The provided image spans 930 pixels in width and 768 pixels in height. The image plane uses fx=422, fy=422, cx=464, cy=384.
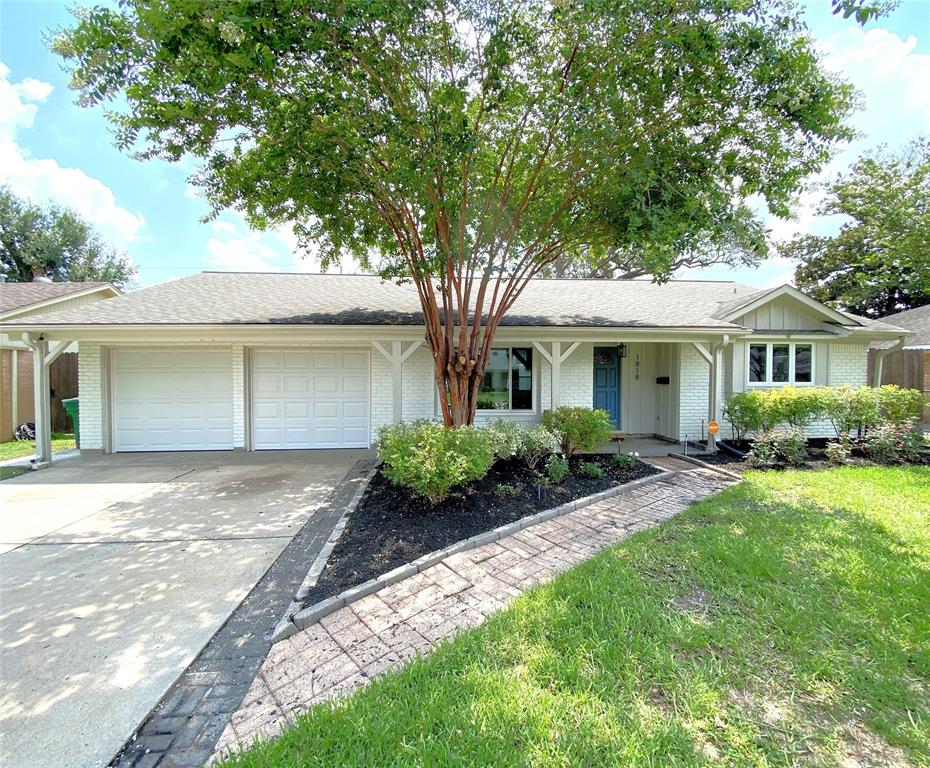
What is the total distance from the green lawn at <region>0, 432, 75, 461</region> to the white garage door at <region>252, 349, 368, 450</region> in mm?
4496

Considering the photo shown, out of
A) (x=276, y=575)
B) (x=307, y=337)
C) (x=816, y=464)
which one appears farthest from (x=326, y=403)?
(x=816, y=464)

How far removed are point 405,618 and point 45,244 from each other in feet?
108

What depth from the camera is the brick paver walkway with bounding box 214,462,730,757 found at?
224 centimetres

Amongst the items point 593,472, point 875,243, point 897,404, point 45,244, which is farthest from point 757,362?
point 45,244

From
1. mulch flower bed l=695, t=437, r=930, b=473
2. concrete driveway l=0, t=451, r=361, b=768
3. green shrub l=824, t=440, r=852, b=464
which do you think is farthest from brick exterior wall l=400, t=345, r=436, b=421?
green shrub l=824, t=440, r=852, b=464

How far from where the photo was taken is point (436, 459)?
15.5 ft

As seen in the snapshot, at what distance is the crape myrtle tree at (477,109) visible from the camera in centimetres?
453

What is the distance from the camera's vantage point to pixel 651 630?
104 inches

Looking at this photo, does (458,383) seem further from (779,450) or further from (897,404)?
(897,404)

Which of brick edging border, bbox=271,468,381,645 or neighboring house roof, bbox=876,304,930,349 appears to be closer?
brick edging border, bbox=271,468,381,645

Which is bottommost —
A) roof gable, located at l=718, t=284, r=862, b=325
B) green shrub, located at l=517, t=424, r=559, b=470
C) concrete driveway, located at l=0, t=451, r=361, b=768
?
concrete driveway, located at l=0, t=451, r=361, b=768

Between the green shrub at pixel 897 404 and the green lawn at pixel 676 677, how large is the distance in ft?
20.1

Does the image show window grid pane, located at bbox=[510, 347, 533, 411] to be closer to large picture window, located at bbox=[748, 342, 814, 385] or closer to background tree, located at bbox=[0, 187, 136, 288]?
large picture window, located at bbox=[748, 342, 814, 385]

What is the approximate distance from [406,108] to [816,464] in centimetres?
842
